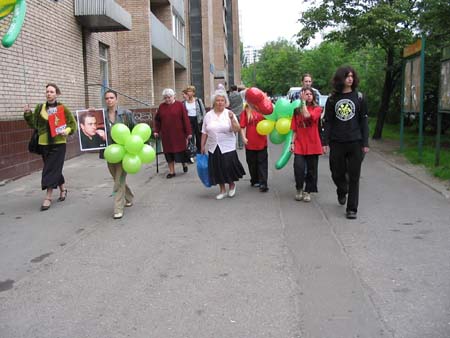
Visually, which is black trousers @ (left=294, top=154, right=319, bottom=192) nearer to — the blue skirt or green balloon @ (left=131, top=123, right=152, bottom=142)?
the blue skirt

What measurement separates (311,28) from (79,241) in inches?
519

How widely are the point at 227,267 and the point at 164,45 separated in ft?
67.6

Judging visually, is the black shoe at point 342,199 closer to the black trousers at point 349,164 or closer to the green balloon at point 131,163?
the black trousers at point 349,164

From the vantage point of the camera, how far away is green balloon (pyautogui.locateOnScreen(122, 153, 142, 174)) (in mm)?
6945

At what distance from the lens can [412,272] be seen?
4.71m

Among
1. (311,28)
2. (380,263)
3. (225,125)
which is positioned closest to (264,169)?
(225,125)

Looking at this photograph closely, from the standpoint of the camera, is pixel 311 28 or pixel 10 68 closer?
pixel 10 68

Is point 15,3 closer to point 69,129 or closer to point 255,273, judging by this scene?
point 69,129

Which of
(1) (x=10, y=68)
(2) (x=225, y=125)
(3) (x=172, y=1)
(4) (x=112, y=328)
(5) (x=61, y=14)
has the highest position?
(3) (x=172, y=1)

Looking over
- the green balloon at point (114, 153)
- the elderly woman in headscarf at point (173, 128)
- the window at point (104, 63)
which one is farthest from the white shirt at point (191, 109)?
the window at point (104, 63)

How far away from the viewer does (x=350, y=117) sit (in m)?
6.74

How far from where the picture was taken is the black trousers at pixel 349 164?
265 inches

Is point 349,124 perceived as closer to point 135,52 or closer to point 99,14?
point 99,14

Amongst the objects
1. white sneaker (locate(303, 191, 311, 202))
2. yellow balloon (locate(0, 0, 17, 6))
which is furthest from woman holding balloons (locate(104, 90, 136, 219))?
white sneaker (locate(303, 191, 311, 202))
